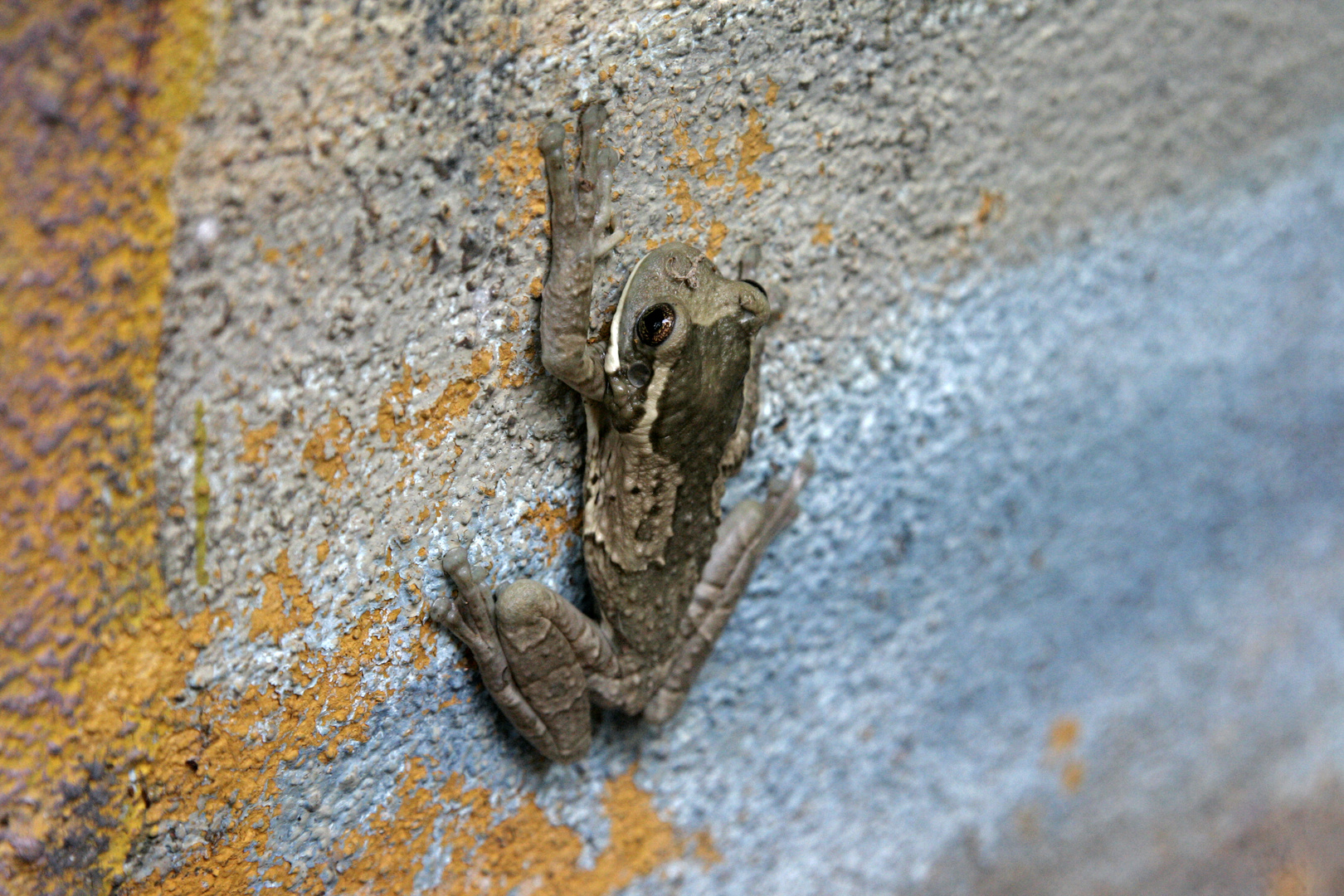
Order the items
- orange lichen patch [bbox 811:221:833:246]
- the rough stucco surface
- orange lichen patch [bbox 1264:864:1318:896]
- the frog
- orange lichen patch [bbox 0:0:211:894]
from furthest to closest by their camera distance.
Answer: orange lichen patch [bbox 1264:864:1318:896], orange lichen patch [bbox 811:221:833:246], the frog, the rough stucco surface, orange lichen patch [bbox 0:0:211:894]

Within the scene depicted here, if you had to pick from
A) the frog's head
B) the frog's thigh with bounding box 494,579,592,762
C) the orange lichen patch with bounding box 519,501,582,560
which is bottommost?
the frog's thigh with bounding box 494,579,592,762

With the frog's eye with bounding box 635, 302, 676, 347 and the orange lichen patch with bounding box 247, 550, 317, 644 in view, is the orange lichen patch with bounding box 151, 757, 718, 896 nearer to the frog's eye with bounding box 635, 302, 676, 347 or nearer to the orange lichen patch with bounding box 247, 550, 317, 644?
the orange lichen patch with bounding box 247, 550, 317, 644

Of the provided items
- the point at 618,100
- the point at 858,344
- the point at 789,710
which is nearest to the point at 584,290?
the point at 618,100

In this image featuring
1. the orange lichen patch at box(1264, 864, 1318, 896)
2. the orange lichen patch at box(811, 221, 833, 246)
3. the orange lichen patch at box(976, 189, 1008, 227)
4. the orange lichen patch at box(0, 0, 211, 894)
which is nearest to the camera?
the orange lichen patch at box(0, 0, 211, 894)

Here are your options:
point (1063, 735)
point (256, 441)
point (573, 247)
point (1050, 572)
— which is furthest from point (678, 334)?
point (1063, 735)

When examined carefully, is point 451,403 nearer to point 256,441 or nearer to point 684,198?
point 256,441

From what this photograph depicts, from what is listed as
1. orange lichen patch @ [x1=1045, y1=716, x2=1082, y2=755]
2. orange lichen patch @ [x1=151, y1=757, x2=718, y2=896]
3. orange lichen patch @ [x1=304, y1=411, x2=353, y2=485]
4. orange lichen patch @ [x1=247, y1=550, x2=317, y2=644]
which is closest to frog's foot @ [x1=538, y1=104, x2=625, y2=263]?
orange lichen patch @ [x1=304, y1=411, x2=353, y2=485]
